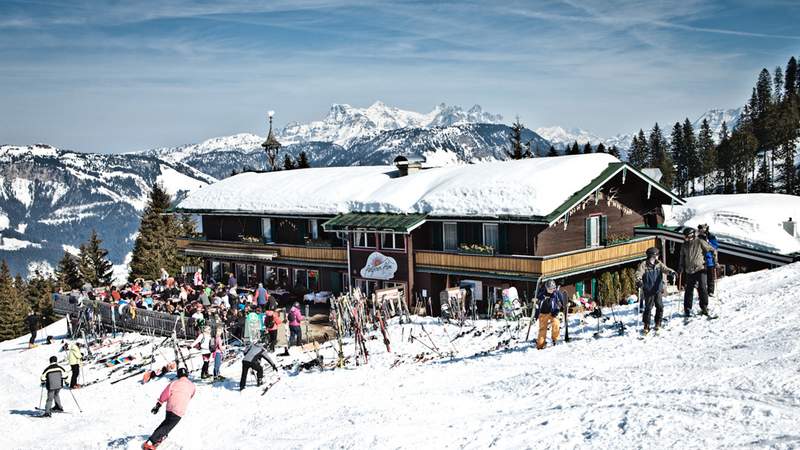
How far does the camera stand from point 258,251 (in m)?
37.2

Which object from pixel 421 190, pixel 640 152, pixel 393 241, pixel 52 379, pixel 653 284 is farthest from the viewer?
pixel 640 152

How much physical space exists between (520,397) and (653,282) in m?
5.04

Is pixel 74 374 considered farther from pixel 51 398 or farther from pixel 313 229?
pixel 313 229

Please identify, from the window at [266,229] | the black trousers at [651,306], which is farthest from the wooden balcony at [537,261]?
the window at [266,229]

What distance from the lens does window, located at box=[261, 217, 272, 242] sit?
38.1m

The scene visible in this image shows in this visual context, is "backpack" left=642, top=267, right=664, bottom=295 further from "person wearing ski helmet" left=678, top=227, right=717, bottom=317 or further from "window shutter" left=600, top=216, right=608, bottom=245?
"window shutter" left=600, top=216, right=608, bottom=245

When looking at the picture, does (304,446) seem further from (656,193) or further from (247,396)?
(656,193)

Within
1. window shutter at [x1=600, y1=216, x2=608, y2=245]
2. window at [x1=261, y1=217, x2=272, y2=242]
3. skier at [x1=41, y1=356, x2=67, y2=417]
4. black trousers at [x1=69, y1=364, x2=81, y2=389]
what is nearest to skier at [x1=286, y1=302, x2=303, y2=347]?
black trousers at [x1=69, y1=364, x2=81, y2=389]

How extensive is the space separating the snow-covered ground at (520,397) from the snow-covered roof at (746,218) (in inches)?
802

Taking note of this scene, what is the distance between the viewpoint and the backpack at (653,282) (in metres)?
16.0

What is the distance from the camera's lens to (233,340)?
2555 centimetres

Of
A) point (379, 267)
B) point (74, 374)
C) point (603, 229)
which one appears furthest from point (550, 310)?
point (74, 374)

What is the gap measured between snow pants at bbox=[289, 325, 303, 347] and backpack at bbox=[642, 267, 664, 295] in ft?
39.6

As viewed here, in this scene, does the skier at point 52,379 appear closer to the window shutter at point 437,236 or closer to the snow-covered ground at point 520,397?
the snow-covered ground at point 520,397
